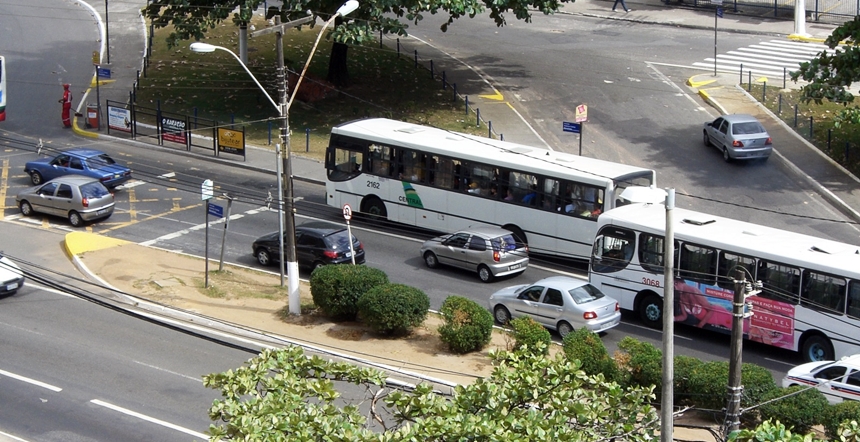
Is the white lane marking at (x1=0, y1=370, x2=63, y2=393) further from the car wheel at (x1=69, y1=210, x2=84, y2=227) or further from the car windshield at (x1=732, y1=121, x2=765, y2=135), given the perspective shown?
the car windshield at (x1=732, y1=121, x2=765, y2=135)

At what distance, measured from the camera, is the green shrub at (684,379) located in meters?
20.2

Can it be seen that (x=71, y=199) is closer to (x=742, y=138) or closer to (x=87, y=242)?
(x=87, y=242)

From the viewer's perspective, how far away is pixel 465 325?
2378 centimetres

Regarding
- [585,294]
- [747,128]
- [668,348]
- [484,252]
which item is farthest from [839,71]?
[668,348]

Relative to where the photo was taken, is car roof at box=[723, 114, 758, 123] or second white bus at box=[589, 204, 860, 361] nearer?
second white bus at box=[589, 204, 860, 361]

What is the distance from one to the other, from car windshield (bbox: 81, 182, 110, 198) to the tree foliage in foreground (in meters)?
21.4

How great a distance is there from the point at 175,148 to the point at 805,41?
101 ft

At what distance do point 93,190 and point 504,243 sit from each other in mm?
13845

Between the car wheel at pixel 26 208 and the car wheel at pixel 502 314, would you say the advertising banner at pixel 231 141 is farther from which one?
the car wheel at pixel 502 314

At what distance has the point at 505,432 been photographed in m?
12.0

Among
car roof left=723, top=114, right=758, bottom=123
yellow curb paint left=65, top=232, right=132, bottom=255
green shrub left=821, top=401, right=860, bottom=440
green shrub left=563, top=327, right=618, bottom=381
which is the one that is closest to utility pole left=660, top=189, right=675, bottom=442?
green shrub left=821, top=401, right=860, bottom=440

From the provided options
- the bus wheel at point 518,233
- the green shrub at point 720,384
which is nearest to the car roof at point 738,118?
the bus wheel at point 518,233

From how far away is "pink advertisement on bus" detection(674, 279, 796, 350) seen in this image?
945 inches

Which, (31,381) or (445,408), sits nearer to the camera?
(445,408)
